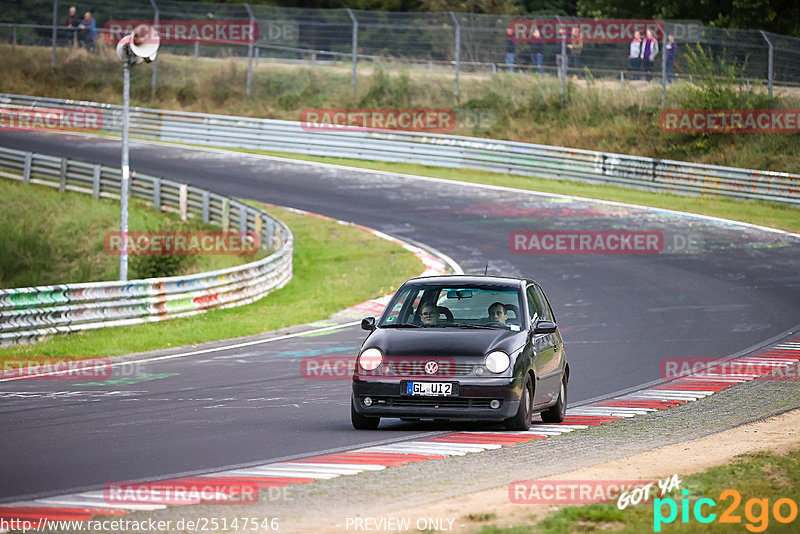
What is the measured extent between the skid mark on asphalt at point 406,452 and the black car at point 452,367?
288mm

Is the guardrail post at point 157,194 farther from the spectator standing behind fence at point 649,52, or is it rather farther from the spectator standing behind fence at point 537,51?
the spectator standing behind fence at point 649,52

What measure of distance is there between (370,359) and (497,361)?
1.17 metres

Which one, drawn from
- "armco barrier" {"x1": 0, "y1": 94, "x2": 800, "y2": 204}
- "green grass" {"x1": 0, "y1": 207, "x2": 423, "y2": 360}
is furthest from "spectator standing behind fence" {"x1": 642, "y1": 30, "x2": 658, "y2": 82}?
"green grass" {"x1": 0, "y1": 207, "x2": 423, "y2": 360}

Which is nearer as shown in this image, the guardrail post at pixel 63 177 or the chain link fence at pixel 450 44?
the guardrail post at pixel 63 177

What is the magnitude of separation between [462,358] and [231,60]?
40.7m

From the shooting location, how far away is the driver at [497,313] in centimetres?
1160

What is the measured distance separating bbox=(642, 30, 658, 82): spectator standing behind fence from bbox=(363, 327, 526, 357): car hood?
28.9 m

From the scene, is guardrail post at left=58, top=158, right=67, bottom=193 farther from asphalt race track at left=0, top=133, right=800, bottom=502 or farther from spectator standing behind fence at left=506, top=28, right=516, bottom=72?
spectator standing behind fence at left=506, top=28, right=516, bottom=72

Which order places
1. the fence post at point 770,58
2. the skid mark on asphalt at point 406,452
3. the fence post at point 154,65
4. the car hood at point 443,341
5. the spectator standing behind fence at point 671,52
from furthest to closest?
1. the fence post at point 154,65
2. the spectator standing behind fence at point 671,52
3. the fence post at point 770,58
4. the car hood at point 443,341
5. the skid mark on asphalt at point 406,452

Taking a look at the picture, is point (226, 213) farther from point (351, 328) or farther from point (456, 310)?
point (456, 310)

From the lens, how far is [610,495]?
7648 millimetres

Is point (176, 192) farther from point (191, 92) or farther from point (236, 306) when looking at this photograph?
point (191, 92)

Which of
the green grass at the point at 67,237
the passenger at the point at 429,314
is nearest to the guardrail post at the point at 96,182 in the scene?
the green grass at the point at 67,237

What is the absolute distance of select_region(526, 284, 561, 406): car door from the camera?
453 inches
